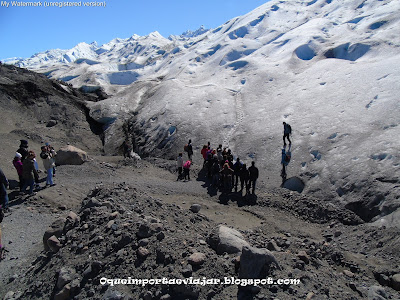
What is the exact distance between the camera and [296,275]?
658 cm

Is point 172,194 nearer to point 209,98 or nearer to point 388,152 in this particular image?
point 388,152

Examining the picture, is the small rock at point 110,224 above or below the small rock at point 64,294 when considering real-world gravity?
above

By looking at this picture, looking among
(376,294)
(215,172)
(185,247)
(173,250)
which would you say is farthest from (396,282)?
(215,172)

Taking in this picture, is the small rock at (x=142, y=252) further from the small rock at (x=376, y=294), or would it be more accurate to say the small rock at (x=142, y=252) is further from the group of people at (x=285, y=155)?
the group of people at (x=285, y=155)

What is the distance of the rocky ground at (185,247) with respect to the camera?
6359mm

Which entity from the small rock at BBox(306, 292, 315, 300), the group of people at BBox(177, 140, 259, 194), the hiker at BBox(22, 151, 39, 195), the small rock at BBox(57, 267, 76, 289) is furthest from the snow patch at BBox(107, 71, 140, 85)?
the small rock at BBox(306, 292, 315, 300)

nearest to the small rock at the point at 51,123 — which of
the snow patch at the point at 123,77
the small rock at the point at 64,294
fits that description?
the snow patch at the point at 123,77

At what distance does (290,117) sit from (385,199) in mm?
9618

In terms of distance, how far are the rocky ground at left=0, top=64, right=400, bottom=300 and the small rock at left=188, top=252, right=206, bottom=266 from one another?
0.02 m

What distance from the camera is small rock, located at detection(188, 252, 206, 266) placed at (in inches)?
262

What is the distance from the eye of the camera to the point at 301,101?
2258 cm

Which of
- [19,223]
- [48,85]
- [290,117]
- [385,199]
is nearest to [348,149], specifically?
[385,199]

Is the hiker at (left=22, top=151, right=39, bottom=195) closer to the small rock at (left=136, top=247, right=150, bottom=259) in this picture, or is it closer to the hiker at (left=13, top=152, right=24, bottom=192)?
the hiker at (left=13, top=152, right=24, bottom=192)

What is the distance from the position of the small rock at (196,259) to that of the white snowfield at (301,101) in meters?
9.60
